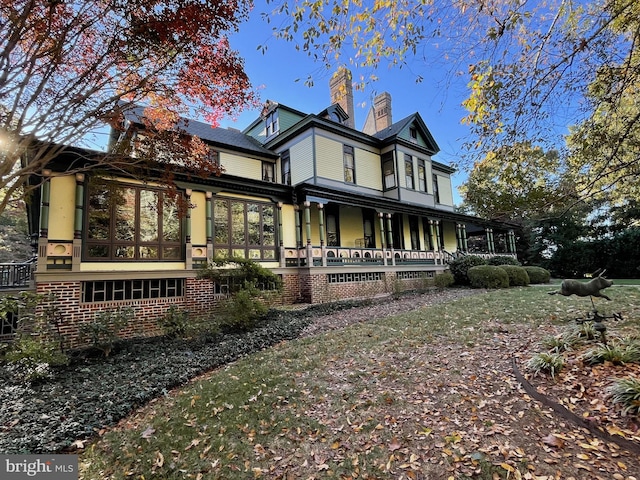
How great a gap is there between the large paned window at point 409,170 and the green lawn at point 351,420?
14.3m

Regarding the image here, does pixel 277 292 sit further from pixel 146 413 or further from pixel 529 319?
pixel 529 319

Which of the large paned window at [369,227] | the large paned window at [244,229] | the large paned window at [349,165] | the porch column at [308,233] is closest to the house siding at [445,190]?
the large paned window at [369,227]

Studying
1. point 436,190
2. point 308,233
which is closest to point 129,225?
point 308,233

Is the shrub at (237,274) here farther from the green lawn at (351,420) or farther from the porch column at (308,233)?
the green lawn at (351,420)

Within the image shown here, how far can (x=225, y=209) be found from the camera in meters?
Answer: 12.5

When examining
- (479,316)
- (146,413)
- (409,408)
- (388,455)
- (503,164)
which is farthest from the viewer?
(479,316)

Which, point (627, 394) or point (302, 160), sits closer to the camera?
point (627, 394)

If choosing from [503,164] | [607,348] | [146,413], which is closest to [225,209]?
[146,413]

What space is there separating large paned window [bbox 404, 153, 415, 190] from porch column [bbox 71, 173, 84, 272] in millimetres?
16024

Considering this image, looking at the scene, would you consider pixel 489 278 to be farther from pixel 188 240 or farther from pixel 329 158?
pixel 188 240

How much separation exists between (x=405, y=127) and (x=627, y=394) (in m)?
19.0

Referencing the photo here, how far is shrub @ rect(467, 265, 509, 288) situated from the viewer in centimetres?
1498

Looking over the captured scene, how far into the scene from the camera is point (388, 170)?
1966 centimetres

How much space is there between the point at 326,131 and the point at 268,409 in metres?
14.7
